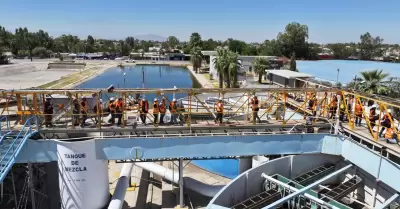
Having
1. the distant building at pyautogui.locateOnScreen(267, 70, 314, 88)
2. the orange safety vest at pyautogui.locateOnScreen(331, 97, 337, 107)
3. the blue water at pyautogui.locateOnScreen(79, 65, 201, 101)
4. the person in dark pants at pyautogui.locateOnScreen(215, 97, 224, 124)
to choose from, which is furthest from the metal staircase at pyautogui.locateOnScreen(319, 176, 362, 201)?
the blue water at pyautogui.locateOnScreen(79, 65, 201, 101)

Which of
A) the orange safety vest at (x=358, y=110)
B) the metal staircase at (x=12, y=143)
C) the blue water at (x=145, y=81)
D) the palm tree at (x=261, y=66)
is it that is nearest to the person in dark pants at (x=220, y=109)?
the orange safety vest at (x=358, y=110)

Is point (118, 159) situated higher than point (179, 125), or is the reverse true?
point (179, 125)

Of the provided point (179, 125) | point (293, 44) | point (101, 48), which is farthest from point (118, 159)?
point (101, 48)

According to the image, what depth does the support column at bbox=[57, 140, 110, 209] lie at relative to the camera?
14.2m

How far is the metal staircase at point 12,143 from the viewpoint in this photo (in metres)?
13.0

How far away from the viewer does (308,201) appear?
1513 centimetres

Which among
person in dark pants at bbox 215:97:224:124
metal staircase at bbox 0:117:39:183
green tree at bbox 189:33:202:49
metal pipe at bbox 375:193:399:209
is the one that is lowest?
metal pipe at bbox 375:193:399:209

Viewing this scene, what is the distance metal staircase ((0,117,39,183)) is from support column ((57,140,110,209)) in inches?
63.8

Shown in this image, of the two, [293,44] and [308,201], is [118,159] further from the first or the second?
[293,44]

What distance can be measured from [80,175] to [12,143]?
10.3 ft

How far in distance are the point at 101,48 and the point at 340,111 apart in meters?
191

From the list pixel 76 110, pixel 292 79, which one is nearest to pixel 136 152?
pixel 76 110

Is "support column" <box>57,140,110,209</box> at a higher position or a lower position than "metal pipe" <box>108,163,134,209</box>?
higher

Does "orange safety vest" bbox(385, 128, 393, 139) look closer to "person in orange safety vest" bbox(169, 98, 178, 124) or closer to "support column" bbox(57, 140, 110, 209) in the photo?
"person in orange safety vest" bbox(169, 98, 178, 124)
